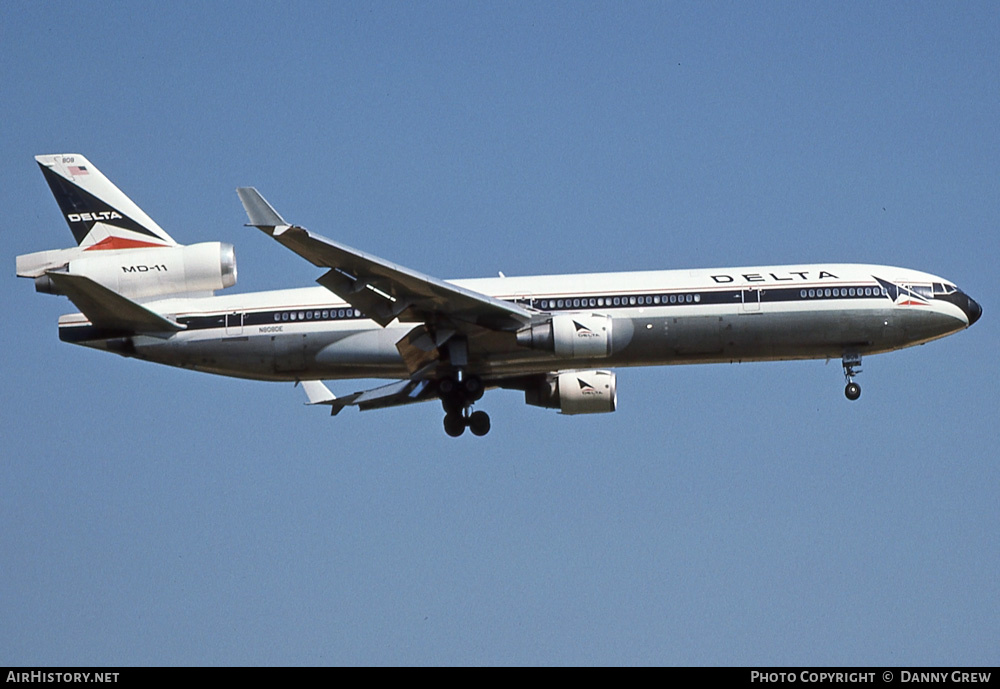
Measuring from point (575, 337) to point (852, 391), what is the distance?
931 centimetres

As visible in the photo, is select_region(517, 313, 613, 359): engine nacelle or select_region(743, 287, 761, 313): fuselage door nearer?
→ select_region(517, 313, 613, 359): engine nacelle

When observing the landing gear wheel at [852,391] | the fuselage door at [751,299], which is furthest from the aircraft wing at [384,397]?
the landing gear wheel at [852,391]

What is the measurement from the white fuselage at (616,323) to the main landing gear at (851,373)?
0.84 feet

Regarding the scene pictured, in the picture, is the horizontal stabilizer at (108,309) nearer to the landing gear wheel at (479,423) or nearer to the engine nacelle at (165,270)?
the engine nacelle at (165,270)

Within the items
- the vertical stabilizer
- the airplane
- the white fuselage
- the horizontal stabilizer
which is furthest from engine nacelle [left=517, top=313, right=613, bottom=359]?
the vertical stabilizer

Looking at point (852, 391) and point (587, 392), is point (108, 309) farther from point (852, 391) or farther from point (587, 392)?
point (852, 391)

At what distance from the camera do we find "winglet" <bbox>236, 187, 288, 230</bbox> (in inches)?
1289

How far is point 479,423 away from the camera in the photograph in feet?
139

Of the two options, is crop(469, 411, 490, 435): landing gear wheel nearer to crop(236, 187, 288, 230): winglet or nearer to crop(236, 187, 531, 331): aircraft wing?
crop(236, 187, 531, 331): aircraft wing

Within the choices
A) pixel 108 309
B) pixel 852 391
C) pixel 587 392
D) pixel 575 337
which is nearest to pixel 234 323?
pixel 108 309

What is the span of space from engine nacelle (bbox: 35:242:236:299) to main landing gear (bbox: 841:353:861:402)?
18316 mm

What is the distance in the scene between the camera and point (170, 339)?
40.8 m

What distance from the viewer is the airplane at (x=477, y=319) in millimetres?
39875
